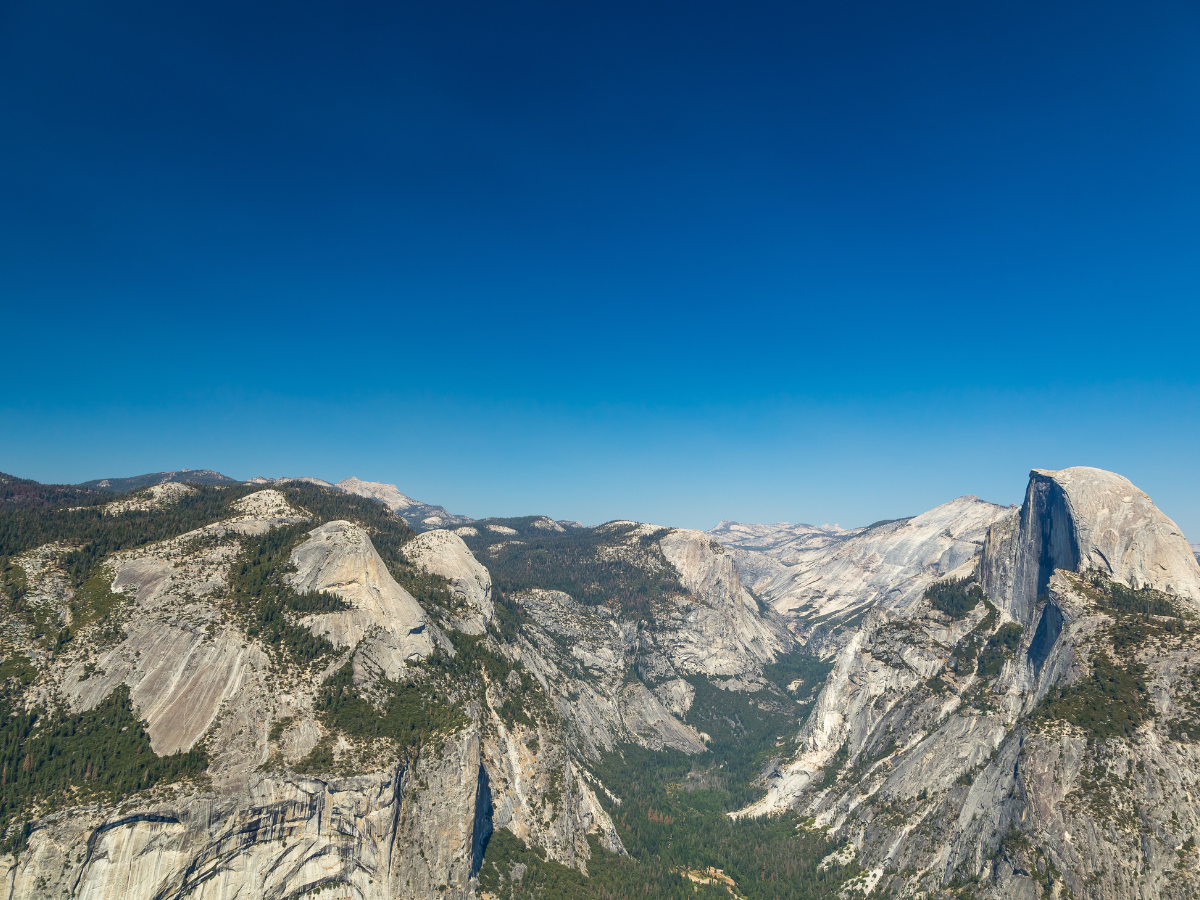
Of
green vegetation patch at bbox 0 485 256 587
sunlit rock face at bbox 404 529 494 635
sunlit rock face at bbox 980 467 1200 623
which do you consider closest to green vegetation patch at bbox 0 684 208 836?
green vegetation patch at bbox 0 485 256 587

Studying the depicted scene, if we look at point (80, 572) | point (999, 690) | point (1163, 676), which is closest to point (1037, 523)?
point (999, 690)

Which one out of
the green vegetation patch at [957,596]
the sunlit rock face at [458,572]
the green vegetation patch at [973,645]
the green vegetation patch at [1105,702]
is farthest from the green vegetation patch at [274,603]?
the green vegetation patch at [957,596]

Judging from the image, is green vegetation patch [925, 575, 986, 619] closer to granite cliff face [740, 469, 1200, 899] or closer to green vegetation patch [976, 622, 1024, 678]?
granite cliff face [740, 469, 1200, 899]

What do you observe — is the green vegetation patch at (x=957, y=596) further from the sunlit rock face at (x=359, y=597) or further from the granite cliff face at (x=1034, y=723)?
the sunlit rock face at (x=359, y=597)

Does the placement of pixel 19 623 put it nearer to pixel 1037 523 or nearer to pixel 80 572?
pixel 80 572

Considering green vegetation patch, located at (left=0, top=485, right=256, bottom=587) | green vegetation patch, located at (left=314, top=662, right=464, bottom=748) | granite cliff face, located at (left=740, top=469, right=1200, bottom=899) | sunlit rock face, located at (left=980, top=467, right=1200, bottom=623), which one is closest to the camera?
granite cliff face, located at (left=740, top=469, right=1200, bottom=899)

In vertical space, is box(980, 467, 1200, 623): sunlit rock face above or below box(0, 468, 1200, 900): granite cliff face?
above
